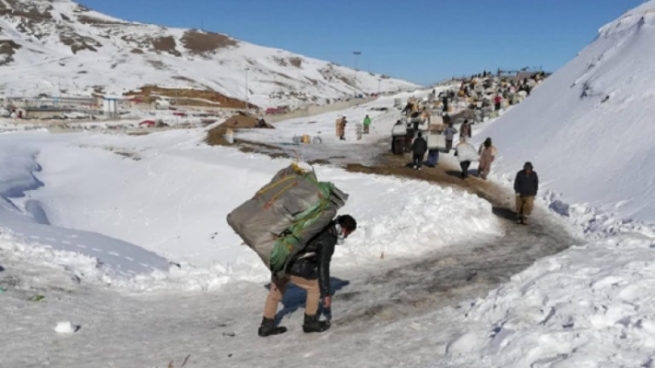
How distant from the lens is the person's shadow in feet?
25.8

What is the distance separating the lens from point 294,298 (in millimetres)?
8742

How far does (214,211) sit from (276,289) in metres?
13.0

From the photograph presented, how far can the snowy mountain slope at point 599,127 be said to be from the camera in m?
14.8

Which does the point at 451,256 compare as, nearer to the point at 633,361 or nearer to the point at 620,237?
the point at 620,237

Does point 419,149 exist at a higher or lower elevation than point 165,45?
lower

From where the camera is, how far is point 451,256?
35.1 ft

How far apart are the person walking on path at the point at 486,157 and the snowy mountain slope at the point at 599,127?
1185 mm

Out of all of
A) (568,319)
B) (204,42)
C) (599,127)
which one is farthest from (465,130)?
(204,42)

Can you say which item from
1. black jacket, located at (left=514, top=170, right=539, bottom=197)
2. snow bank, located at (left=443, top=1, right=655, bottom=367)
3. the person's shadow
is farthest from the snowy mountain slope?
the person's shadow

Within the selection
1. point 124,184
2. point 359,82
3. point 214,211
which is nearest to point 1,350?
point 214,211

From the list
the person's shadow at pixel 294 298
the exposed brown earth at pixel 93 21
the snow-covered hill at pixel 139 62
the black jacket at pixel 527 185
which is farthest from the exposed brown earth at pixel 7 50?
the person's shadow at pixel 294 298

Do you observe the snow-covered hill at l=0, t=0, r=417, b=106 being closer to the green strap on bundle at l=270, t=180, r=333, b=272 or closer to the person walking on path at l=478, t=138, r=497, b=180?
the person walking on path at l=478, t=138, r=497, b=180

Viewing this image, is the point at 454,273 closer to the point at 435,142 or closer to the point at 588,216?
the point at 588,216

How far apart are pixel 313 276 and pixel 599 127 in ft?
51.7
